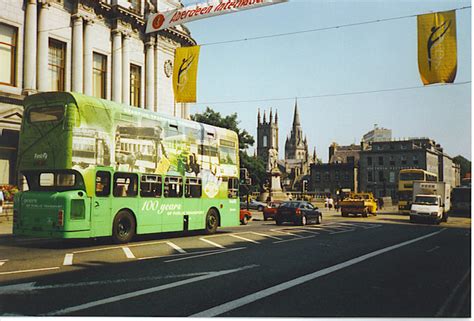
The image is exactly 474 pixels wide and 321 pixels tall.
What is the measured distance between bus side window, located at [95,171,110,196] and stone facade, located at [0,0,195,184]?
39.4 ft

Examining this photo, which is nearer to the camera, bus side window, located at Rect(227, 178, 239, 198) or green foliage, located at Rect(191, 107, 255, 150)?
bus side window, located at Rect(227, 178, 239, 198)

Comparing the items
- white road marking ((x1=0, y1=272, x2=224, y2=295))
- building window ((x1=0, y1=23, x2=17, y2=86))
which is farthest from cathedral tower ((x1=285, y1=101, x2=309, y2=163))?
white road marking ((x1=0, y1=272, x2=224, y2=295))

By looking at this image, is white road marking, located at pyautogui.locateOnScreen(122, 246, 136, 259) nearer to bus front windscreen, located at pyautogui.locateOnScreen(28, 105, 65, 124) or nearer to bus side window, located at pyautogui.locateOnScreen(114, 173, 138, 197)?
bus side window, located at pyautogui.locateOnScreen(114, 173, 138, 197)

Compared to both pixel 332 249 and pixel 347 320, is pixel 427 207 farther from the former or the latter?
pixel 347 320

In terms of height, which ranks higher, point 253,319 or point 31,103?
point 31,103

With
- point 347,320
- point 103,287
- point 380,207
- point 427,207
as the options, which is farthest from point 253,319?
point 380,207

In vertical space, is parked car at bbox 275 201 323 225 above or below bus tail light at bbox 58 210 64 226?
below

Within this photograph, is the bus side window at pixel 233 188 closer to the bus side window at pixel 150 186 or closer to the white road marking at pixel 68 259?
the bus side window at pixel 150 186

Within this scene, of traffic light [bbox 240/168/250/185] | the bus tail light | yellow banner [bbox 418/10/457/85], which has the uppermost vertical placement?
yellow banner [bbox 418/10/457/85]

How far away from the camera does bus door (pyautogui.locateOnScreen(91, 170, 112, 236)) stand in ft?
47.3

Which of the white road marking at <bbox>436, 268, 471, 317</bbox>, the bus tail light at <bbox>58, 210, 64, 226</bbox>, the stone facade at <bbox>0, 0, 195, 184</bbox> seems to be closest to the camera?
the white road marking at <bbox>436, 268, 471, 317</bbox>

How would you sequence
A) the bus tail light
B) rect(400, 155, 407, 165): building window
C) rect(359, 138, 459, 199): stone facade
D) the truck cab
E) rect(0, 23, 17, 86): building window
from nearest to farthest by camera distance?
the bus tail light
rect(0, 23, 17, 86): building window
the truck cab
rect(359, 138, 459, 199): stone facade
rect(400, 155, 407, 165): building window

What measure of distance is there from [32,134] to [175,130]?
203 inches

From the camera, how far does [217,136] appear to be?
66.6 ft
